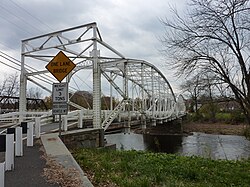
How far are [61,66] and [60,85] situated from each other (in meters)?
0.65

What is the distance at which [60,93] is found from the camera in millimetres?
8844

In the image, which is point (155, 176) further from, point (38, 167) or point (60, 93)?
point (60, 93)

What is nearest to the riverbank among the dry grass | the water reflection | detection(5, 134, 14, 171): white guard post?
the water reflection

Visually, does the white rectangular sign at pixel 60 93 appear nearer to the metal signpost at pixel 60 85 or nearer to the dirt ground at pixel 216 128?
the metal signpost at pixel 60 85

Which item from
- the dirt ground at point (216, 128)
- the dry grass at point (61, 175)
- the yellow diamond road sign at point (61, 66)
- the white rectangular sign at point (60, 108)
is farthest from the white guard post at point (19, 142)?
the dirt ground at point (216, 128)

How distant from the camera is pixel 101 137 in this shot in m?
14.1

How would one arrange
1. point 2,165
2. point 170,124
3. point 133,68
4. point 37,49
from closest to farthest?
point 2,165 < point 37,49 < point 133,68 < point 170,124

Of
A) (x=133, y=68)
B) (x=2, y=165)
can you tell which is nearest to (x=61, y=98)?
(x=2, y=165)

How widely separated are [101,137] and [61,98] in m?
5.81

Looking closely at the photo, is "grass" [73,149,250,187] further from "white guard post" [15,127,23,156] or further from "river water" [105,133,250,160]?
"river water" [105,133,250,160]

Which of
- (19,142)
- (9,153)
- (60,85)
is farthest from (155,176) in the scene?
(60,85)

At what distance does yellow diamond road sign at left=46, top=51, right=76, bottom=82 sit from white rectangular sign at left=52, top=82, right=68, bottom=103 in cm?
22

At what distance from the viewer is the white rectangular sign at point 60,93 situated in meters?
8.80

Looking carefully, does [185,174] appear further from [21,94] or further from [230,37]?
[21,94]
